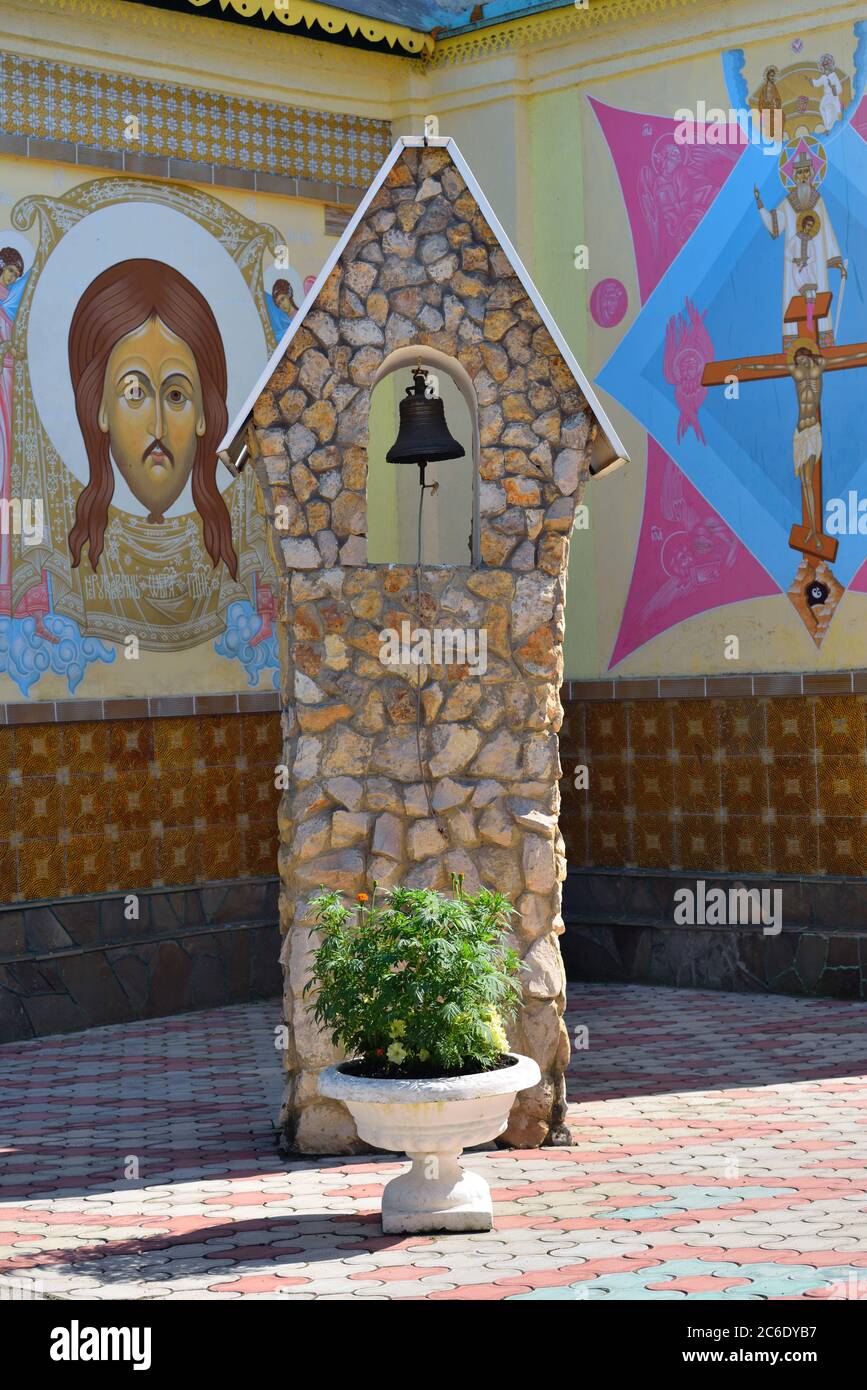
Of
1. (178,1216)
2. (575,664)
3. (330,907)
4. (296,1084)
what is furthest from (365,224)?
(575,664)

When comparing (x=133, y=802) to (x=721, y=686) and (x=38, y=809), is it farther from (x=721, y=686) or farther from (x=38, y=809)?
(x=721, y=686)

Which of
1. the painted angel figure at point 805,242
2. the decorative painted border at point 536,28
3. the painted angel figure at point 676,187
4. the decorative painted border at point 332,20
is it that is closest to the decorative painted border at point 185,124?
the decorative painted border at point 332,20

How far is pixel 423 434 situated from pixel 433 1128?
130 inches

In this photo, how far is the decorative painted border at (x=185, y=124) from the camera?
11.1 m

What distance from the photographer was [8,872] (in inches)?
429

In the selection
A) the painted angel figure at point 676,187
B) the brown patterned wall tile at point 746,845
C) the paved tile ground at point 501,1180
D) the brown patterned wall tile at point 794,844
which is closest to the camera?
the paved tile ground at point 501,1180

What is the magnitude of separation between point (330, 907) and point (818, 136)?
6.45m

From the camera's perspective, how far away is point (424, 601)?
7984mm

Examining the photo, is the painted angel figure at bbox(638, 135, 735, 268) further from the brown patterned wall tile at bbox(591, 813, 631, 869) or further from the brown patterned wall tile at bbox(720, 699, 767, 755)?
Result: the brown patterned wall tile at bbox(591, 813, 631, 869)

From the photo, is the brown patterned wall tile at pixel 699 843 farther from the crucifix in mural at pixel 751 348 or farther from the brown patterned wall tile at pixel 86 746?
the brown patterned wall tile at pixel 86 746

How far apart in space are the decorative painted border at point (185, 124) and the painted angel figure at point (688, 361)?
2544 mm

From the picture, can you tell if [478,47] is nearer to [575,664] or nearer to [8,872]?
[575,664]

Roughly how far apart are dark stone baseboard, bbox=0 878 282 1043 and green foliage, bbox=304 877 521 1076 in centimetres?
448

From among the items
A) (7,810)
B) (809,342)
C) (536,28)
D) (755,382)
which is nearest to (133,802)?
(7,810)
